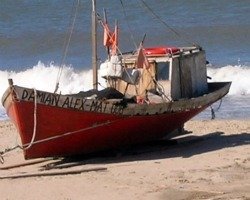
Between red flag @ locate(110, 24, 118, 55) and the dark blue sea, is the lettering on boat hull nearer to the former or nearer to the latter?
red flag @ locate(110, 24, 118, 55)

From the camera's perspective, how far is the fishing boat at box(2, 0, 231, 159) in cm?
1277

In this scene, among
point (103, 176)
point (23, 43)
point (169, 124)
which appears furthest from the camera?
point (23, 43)

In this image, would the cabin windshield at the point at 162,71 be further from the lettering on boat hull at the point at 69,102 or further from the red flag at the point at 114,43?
the lettering on boat hull at the point at 69,102

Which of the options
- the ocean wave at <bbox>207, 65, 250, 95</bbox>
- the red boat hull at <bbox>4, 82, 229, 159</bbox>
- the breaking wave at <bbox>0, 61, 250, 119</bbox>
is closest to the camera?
the red boat hull at <bbox>4, 82, 229, 159</bbox>

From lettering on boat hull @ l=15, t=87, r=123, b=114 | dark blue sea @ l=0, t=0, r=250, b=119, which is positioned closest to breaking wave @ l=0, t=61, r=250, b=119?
dark blue sea @ l=0, t=0, r=250, b=119

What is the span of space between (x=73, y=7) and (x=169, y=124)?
2265cm

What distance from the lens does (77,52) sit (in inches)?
1195

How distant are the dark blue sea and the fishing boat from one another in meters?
4.75

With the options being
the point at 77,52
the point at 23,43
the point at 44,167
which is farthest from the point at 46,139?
the point at 23,43

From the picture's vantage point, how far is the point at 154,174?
41.0 feet

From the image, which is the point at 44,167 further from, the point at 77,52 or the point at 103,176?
the point at 77,52

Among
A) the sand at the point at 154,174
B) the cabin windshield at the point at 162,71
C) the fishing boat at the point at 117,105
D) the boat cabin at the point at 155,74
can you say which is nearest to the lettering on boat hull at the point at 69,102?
the fishing boat at the point at 117,105

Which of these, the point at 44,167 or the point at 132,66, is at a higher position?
the point at 132,66

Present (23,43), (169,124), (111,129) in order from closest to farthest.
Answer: (111,129) < (169,124) < (23,43)
